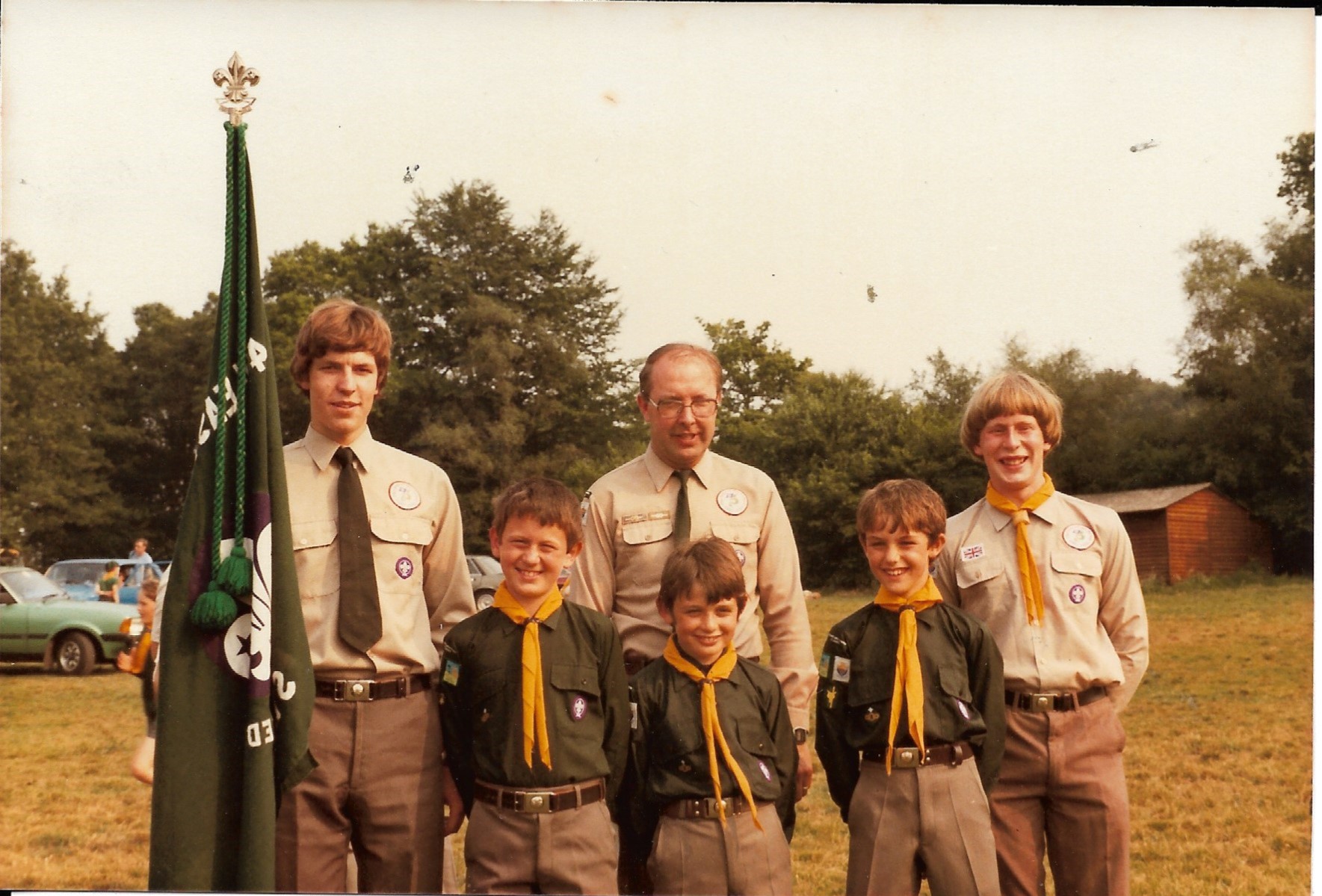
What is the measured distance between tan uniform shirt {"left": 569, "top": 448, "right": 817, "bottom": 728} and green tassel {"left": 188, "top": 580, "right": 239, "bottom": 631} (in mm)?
1065

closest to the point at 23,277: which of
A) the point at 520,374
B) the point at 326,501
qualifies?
the point at 520,374

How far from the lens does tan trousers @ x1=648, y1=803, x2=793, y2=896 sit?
3412 millimetres

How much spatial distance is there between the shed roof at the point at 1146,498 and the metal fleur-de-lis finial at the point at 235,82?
11.4 meters

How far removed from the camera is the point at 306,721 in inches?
130

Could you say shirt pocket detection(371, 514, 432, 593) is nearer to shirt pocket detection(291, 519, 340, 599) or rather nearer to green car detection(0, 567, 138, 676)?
shirt pocket detection(291, 519, 340, 599)

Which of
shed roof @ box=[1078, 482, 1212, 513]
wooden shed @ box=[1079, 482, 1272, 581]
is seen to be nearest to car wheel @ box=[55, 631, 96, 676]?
shed roof @ box=[1078, 482, 1212, 513]

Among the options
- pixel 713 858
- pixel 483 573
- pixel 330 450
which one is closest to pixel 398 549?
pixel 330 450

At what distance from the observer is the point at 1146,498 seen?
1388cm

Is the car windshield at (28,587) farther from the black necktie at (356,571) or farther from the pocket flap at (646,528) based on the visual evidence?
the pocket flap at (646,528)

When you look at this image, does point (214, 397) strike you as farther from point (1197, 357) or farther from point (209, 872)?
point (1197, 357)

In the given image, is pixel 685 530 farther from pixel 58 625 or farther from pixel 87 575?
pixel 87 575

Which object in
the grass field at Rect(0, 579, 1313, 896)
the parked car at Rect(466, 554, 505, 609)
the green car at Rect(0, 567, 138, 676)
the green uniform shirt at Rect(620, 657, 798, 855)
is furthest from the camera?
the green car at Rect(0, 567, 138, 676)

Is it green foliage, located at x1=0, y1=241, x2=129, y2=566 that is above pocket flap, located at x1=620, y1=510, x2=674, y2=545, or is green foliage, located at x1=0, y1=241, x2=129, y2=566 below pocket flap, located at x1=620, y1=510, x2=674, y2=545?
above

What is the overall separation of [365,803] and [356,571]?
2.21ft
